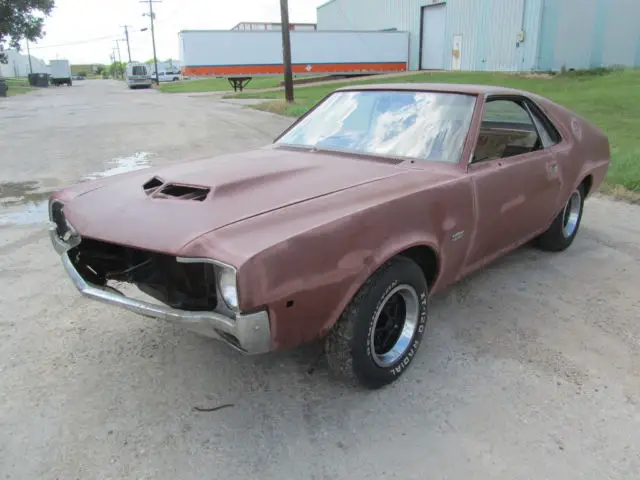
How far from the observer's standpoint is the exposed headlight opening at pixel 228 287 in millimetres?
2148

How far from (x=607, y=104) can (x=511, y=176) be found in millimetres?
12046

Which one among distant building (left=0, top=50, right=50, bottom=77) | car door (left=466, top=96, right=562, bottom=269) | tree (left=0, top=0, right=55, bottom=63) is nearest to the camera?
car door (left=466, top=96, right=562, bottom=269)

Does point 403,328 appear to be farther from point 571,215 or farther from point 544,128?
point 571,215

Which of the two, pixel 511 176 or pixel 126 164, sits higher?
pixel 511 176

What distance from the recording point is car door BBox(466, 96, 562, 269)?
130 inches

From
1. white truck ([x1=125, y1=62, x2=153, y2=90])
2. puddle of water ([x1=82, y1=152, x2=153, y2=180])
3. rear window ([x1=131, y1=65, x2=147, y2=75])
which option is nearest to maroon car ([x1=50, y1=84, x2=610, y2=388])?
puddle of water ([x1=82, y1=152, x2=153, y2=180])

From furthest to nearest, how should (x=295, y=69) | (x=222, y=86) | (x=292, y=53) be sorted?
(x=222, y=86), (x=295, y=69), (x=292, y=53)

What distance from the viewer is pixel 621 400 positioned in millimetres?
2660

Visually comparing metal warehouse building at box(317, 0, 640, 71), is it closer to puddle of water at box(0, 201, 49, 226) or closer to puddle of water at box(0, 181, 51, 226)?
puddle of water at box(0, 181, 51, 226)

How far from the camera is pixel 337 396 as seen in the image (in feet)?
8.96

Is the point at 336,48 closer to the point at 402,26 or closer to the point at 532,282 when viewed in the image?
the point at 402,26

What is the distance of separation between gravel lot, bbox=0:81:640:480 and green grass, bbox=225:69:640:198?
3.49 metres

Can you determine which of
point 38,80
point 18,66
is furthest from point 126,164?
point 18,66

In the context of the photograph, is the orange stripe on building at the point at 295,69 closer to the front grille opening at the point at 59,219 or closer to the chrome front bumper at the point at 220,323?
the front grille opening at the point at 59,219
